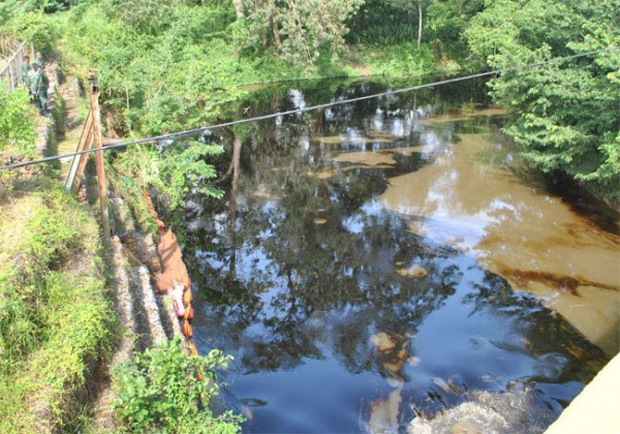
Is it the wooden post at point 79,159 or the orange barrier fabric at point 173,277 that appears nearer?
the wooden post at point 79,159

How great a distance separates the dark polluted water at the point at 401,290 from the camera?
32.6 feet

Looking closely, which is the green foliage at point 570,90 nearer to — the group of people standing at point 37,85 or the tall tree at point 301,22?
the group of people standing at point 37,85

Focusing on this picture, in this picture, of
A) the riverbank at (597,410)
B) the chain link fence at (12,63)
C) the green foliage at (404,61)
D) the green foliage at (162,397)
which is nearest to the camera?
the riverbank at (597,410)

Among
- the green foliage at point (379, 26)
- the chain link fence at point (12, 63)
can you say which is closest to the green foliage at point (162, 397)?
the chain link fence at point (12, 63)

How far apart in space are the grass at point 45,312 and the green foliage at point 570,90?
12659 mm

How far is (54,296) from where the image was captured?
7312mm

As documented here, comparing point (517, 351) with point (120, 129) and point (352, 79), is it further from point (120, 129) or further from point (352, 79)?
point (352, 79)

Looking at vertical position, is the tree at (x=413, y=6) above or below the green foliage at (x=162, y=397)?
above

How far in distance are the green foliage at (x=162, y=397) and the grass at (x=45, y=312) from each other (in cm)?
50

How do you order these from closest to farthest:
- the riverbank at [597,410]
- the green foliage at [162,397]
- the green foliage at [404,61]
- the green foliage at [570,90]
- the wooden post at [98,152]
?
the riverbank at [597,410], the green foliage at [162,397], the wooden post at [98,152], the green foliage at [570,90], the green foliage at [404,61]

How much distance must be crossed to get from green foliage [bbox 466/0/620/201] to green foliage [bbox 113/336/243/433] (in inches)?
478

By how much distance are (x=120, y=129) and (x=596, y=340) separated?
1387 cm

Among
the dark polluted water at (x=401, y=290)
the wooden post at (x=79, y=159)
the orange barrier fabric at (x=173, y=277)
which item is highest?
the wooden post at (x=79, y=159)

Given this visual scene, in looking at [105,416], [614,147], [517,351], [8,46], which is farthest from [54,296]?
[8,46]
